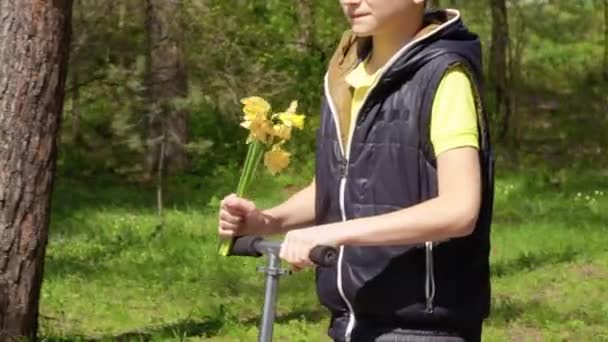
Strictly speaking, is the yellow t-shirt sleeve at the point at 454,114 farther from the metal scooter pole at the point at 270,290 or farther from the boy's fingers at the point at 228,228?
the boy's fingers at the point at 228,228

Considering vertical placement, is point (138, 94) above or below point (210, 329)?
above

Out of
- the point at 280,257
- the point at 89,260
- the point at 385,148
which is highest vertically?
the point at 385,148

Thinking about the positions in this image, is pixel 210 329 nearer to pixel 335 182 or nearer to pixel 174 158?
pixel 335 182

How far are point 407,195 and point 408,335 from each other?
30 cm

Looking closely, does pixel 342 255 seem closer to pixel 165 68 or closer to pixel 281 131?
pixel 281 131

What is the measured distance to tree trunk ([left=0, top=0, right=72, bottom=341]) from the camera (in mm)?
7352

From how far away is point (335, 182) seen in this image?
10.1 feet

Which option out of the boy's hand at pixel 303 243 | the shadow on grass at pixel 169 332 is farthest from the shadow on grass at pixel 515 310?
the boy's hand at pixel 303 243

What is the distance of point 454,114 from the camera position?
2898 mm

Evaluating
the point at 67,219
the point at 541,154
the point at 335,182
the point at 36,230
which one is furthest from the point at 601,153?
the point at 335,182

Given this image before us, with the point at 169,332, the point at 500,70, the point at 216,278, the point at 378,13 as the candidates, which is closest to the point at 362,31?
the point at 378,13

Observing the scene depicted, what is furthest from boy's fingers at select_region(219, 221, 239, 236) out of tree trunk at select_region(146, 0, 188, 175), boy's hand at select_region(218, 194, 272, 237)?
tree trunk at select_region(146, 0, 188, 175)

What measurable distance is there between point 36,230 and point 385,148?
4785 millimetres

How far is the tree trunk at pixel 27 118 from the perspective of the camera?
24.1ft
